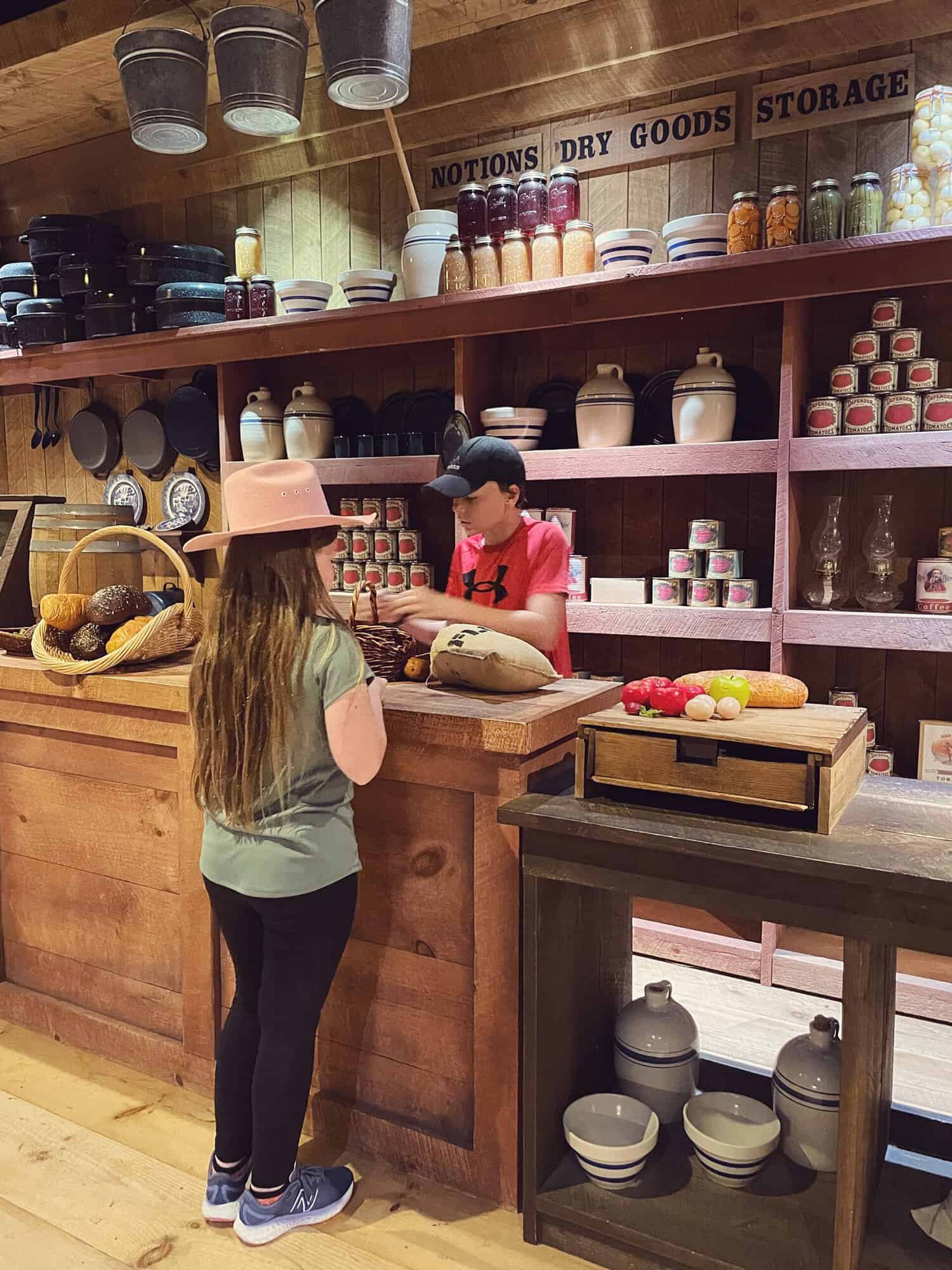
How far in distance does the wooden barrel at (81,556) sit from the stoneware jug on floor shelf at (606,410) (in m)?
1.38

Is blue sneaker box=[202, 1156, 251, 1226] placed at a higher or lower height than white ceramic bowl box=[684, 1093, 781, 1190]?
lower

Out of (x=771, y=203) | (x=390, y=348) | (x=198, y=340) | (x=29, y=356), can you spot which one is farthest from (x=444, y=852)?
(x=29, y=356)

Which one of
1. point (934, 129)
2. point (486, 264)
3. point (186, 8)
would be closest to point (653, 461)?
point (486, 264)

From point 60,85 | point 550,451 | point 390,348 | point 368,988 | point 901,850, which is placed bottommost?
point 368,988

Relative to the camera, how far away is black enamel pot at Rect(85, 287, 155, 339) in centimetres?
379

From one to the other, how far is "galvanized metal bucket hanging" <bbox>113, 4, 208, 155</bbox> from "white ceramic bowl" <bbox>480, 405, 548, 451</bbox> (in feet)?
3.79

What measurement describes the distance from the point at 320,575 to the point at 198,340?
241cm

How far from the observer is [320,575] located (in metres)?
1.59

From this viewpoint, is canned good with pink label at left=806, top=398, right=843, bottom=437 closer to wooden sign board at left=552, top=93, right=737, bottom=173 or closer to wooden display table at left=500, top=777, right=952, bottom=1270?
wooden sign board at left=552, top=93, right=737, bottom=173

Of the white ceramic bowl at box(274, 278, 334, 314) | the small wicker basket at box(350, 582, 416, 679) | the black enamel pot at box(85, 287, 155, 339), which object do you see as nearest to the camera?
the small wicker basket at box(350, 582, 416, 679)

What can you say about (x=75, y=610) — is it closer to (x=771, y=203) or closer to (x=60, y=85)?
(x=771, y=203)

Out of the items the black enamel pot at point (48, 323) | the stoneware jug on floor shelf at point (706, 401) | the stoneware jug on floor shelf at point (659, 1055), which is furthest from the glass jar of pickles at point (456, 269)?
the stoneware jug on floor shelf at point (659, 1055)

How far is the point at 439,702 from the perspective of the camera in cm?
177

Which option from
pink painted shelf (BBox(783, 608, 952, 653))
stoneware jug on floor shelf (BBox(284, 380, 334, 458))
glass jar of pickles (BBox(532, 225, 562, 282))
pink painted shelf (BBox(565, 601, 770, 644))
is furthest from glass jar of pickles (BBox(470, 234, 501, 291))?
pink painted shelf (BBox(783, 608, 952, 653))
